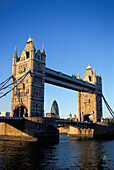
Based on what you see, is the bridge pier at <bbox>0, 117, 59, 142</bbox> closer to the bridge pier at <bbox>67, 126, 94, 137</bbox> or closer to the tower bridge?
the tower bridge

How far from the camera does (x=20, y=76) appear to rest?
70500 mm

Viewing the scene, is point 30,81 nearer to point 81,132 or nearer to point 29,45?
point 29,45

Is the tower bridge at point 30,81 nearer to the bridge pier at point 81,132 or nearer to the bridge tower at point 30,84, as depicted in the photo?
the bridge tower at point 30,84

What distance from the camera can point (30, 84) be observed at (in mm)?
66062

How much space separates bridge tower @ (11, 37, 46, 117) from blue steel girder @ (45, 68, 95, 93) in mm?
5932

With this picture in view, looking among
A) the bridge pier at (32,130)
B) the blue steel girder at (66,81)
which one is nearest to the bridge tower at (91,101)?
the blue steel girder at (66,81)

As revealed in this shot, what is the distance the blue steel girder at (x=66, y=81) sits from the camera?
76912 millimetres

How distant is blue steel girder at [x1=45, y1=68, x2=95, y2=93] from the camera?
76.9m

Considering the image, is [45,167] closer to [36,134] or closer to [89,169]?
[89,169]

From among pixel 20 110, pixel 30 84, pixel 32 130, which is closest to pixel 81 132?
pixel 20 110

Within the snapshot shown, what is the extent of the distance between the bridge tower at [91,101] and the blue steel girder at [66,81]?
3404 mm

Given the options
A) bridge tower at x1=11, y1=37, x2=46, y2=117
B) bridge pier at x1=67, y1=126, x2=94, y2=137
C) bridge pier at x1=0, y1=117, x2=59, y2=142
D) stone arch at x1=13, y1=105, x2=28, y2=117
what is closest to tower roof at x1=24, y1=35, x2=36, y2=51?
bridge tower at x1=11, y1=37, x2=46, y2=117

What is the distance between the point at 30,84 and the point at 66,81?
25.2m

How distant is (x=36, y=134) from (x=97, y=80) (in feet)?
184
